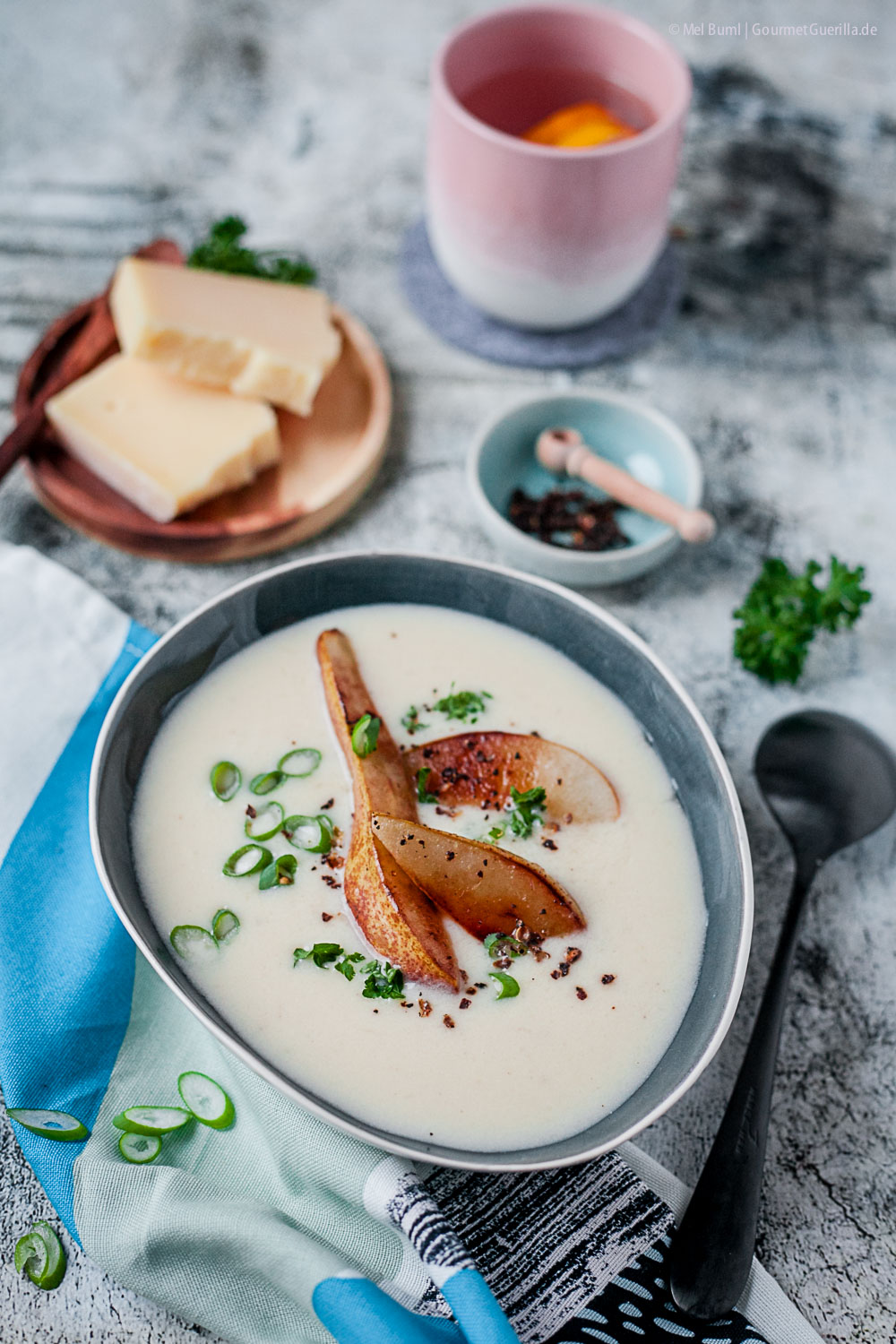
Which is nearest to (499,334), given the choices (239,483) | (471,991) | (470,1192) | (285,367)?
(285,367)

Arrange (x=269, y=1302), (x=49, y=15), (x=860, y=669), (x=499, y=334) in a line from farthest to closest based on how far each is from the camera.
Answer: (x=49, y=15)
(x=499, y=334)
(x=860, y=669)
(x=269, y=1302)

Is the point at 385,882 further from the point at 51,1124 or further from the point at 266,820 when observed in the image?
the point at 51,1124

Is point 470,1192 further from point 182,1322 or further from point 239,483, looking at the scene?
point 239,483

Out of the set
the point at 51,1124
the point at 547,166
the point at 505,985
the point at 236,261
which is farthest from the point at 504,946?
the point at 236,261

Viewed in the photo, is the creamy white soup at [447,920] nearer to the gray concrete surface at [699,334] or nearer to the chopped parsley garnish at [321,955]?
the chopped parsley garnish at [321,955]

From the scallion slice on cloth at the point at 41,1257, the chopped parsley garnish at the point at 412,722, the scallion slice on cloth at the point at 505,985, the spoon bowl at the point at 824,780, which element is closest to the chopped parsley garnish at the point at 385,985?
the scallion slice on cloth at the point at 505,985

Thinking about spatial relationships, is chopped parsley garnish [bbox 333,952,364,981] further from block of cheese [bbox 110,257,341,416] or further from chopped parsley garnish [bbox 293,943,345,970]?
block of cheese [bbox 110,257,341,416]

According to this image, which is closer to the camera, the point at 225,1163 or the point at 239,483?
the point at 225,1163
